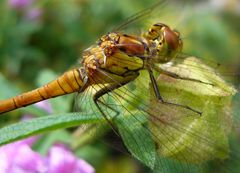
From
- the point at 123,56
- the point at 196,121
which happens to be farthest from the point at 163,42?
the point at 196,121

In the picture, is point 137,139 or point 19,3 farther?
point 19,3

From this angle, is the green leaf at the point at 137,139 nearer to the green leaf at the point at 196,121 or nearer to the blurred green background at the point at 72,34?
the green leaf at the point at 196,121

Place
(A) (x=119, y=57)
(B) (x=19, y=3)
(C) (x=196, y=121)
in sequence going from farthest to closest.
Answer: (B) (x=19, y=3)
(A) (x=119, y=57)
(C) (x=196, y=121)

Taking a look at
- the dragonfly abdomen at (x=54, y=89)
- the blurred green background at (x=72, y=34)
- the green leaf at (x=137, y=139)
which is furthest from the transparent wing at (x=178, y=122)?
the blurred green background at (x=72, y=34)

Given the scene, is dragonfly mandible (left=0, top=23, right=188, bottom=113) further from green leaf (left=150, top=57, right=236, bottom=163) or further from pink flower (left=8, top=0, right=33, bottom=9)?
pink flower (left=8, top=0, right=33, bottom=9)

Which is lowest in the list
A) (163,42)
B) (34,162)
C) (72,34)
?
(72,34)

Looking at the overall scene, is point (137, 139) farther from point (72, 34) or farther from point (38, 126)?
point (72, 34)

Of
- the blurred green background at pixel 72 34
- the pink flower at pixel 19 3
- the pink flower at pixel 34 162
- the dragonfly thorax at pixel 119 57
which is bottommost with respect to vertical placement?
the blurred green background at pixel 72 34
